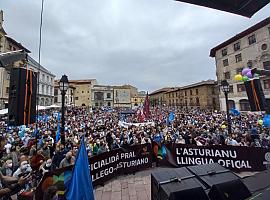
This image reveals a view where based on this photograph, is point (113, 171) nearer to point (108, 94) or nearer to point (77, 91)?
point (77, 91)

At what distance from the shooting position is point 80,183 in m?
3.99

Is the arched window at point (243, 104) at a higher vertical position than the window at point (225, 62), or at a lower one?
lower

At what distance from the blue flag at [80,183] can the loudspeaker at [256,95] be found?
265 inches

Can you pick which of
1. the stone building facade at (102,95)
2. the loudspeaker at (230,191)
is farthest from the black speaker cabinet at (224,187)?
the stone building facade at (102,95)

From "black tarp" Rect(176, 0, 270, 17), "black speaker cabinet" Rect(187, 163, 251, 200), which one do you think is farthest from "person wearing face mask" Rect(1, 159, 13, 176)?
"black tarp" Rect(176, 0, 270, 17)

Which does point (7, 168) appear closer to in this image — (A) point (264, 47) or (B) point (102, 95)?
(A) point (264, 47)

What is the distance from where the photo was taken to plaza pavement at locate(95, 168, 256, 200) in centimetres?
540

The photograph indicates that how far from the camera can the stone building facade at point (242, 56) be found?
2638cm

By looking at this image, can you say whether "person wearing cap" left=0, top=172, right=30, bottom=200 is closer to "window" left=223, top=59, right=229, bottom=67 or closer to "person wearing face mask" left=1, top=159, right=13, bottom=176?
"person wearing face mask" left=1, top=159, right=13, bottom=176

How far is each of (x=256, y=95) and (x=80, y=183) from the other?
22.9ft

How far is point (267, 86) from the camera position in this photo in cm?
2622

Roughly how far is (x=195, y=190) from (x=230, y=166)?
561 cm

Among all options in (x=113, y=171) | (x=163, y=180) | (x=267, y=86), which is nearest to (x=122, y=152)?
(x=113, y=171)

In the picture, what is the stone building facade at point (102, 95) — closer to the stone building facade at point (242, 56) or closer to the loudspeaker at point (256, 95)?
the stone building facade at point (242, 56)
